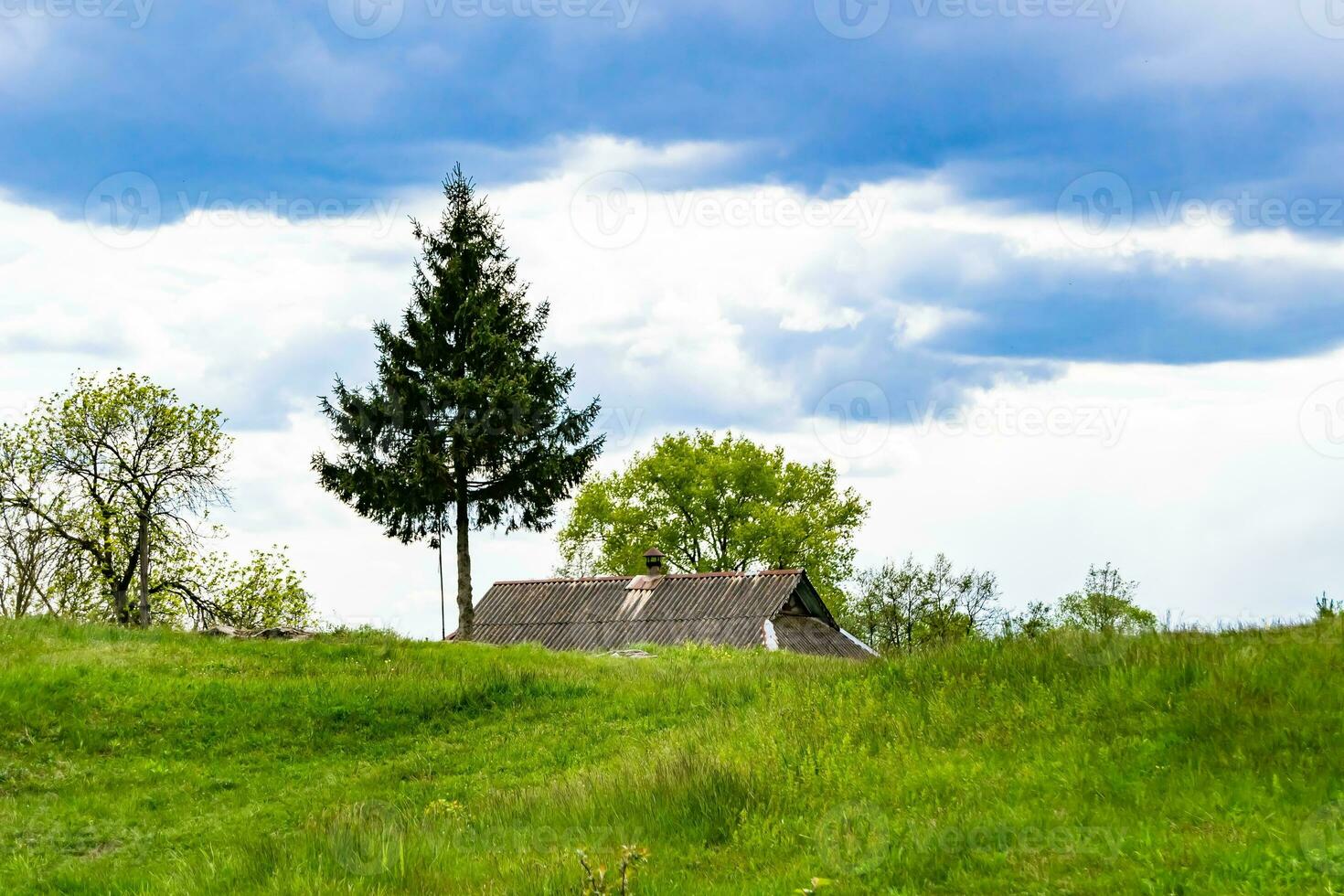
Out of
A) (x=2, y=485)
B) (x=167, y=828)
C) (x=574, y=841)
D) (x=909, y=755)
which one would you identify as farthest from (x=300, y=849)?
(x=2, y=485)

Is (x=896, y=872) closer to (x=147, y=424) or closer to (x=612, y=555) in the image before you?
(x=147, y=424)

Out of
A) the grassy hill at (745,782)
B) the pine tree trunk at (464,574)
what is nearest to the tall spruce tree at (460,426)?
the pine tree trunk at (464,574)

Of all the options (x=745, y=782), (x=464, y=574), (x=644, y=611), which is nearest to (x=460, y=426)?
(x=464, y=574)

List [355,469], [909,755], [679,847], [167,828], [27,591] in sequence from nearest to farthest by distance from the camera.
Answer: [679,847]
[909,755]
[167,828]
[27,591]
[355,469]

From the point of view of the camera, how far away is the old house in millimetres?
40750

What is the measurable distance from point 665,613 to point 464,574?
988 cm

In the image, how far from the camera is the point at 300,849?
9055mm

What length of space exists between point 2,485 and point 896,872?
1343 inches

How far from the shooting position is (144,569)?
108 ft

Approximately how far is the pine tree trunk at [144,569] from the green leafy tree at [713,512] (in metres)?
32.0

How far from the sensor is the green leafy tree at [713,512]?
60562 millimetres

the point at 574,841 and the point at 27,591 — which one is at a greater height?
the point at 27,591

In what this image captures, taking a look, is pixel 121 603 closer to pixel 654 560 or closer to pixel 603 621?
pixel 603 621

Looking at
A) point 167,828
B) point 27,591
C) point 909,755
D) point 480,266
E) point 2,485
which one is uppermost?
point 480,266
